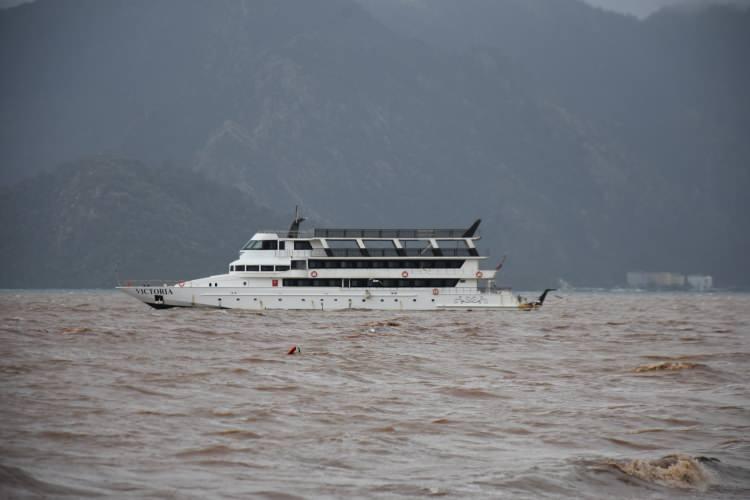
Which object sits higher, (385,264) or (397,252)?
(397,252)

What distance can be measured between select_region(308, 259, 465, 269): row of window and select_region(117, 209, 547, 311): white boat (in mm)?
68

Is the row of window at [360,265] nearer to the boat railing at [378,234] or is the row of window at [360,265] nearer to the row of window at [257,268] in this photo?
the row of window at [257,268]

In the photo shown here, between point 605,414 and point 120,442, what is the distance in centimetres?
1048

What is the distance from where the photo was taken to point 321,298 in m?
65.8

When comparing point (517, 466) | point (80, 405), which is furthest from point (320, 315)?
point (517, 466)

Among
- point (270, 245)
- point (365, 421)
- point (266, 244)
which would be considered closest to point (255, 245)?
point (266, 244)

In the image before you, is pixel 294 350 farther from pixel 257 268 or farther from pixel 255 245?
pixel 255 245

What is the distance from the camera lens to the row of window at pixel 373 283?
65750 millimetres

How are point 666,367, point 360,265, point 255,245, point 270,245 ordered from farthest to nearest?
point 360,265 → point 270,245 → point 255,245 → point 666,367

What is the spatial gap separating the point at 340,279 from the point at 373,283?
2.30m

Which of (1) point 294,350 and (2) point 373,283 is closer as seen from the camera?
(1) point 294,350

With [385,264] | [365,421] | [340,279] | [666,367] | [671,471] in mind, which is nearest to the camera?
[671,471]

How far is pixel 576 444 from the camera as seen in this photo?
1820 cm

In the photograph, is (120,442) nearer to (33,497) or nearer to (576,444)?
(33,497)
